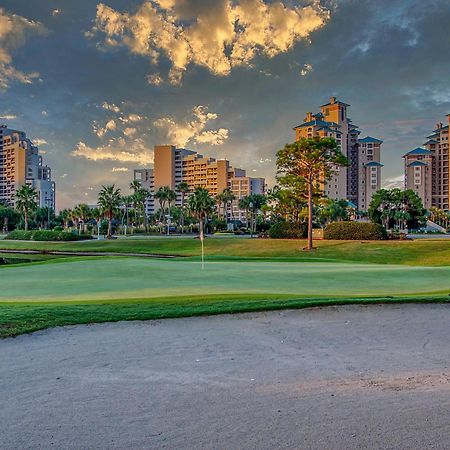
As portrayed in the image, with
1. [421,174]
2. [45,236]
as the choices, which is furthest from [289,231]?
[421,174]

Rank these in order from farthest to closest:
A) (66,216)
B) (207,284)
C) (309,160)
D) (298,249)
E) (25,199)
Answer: (66,216)
(25,199)
(309,160)
(298,249)
(207,284)

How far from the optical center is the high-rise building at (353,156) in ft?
584

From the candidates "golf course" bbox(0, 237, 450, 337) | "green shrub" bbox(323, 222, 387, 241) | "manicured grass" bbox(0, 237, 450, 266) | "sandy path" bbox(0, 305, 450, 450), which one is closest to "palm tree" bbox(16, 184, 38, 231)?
"manicured grass" bbox(0, 237, 450, 266)

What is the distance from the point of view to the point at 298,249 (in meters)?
48.3

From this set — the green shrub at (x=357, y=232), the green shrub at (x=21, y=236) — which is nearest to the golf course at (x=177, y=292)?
the green shrub at (x=357, y=232)

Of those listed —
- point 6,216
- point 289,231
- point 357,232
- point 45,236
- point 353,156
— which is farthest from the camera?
point 353,156

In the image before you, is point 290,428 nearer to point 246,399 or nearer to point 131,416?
point 246,399

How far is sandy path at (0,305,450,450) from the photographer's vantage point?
413cm

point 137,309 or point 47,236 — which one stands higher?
point 47,236

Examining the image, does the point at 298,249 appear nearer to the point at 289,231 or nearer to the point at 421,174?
the point at 289,231

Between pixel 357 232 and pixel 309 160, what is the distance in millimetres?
11109

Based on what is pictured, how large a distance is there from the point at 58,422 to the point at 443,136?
21700cm

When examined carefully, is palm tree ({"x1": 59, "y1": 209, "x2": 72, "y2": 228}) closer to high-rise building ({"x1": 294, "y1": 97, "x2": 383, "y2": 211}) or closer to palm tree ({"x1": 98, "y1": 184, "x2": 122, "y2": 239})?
palm tree ({"x1": 98, "y1": 184, "x2": 122, "y2": 239})

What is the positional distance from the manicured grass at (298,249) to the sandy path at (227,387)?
2996 centimetres
